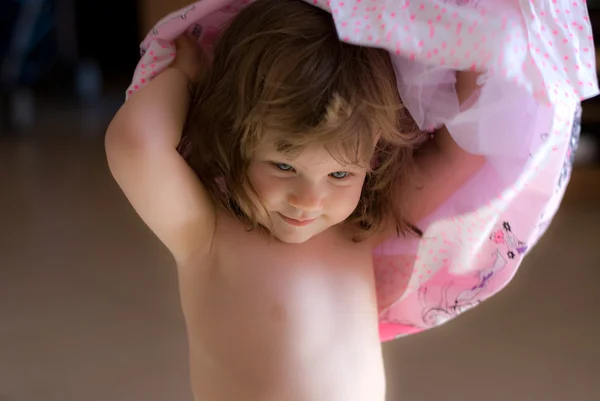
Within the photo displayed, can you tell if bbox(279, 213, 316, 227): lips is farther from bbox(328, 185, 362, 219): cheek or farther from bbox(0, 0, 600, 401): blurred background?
bbox(0, 0, 600, 401): blurred background

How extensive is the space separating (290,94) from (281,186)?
0.08m

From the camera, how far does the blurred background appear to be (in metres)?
1.10

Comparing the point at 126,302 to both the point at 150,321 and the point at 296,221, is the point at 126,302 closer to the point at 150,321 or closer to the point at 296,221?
the point at 150,321

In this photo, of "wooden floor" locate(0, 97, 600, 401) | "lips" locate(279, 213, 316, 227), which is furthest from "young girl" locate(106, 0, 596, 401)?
"wooden floor" locate(0, 97, 600, 401)

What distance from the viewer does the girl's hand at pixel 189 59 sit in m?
0.64

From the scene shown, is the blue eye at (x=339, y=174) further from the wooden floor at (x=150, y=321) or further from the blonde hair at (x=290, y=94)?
the wooden floor at (x=150, y=321)

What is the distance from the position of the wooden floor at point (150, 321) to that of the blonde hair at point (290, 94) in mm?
569

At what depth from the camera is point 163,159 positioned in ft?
1.92

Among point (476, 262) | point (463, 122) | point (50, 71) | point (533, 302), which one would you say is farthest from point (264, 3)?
point (50, 71)

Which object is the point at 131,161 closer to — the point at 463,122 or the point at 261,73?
Result: the point at 261,73

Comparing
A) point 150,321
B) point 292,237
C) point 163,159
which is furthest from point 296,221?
point 150,321

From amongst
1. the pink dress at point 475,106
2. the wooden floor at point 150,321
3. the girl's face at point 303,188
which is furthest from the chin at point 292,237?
the wooden floor at point 150,321

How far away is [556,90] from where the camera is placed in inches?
22.4

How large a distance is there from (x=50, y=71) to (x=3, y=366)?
1.59 m
